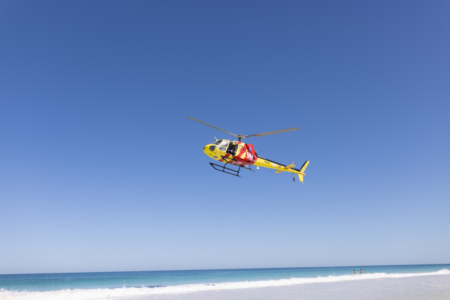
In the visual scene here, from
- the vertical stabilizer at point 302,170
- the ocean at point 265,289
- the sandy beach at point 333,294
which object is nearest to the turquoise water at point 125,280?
the ocean at point 265,289

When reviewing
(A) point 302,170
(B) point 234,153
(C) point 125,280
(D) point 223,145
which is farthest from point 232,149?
(C) point 125,280

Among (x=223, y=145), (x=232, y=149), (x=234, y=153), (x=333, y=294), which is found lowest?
(x=333, y=294)

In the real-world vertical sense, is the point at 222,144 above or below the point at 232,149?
above

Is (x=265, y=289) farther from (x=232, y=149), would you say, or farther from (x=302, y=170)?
(x=232, y=149)

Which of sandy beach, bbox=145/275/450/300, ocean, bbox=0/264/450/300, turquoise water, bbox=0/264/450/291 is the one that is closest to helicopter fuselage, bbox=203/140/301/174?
sandy beach, bbox=145/275/450/300

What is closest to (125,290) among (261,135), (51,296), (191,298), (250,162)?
(51,296)

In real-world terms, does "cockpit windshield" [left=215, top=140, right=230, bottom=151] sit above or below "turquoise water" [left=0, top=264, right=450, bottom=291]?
above

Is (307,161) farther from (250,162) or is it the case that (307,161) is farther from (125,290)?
(125,290)

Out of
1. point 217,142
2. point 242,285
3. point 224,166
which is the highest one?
point 217,142

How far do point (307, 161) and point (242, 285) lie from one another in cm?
1503

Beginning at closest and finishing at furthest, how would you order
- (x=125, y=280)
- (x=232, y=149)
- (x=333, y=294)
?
(x=232, y=149) → (x=333, y=294) → (x=125, y=280)

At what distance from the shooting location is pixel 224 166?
1870cm

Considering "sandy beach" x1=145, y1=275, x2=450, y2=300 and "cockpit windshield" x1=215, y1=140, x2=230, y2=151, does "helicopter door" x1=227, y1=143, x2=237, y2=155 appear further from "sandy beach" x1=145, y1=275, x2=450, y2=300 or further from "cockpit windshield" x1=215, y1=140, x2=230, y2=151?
"sandy beach" x1=145, y1=275, x2=450, y2=300

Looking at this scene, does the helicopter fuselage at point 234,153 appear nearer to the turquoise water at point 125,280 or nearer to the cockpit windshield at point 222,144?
the cockpit windshield at point 222,144
